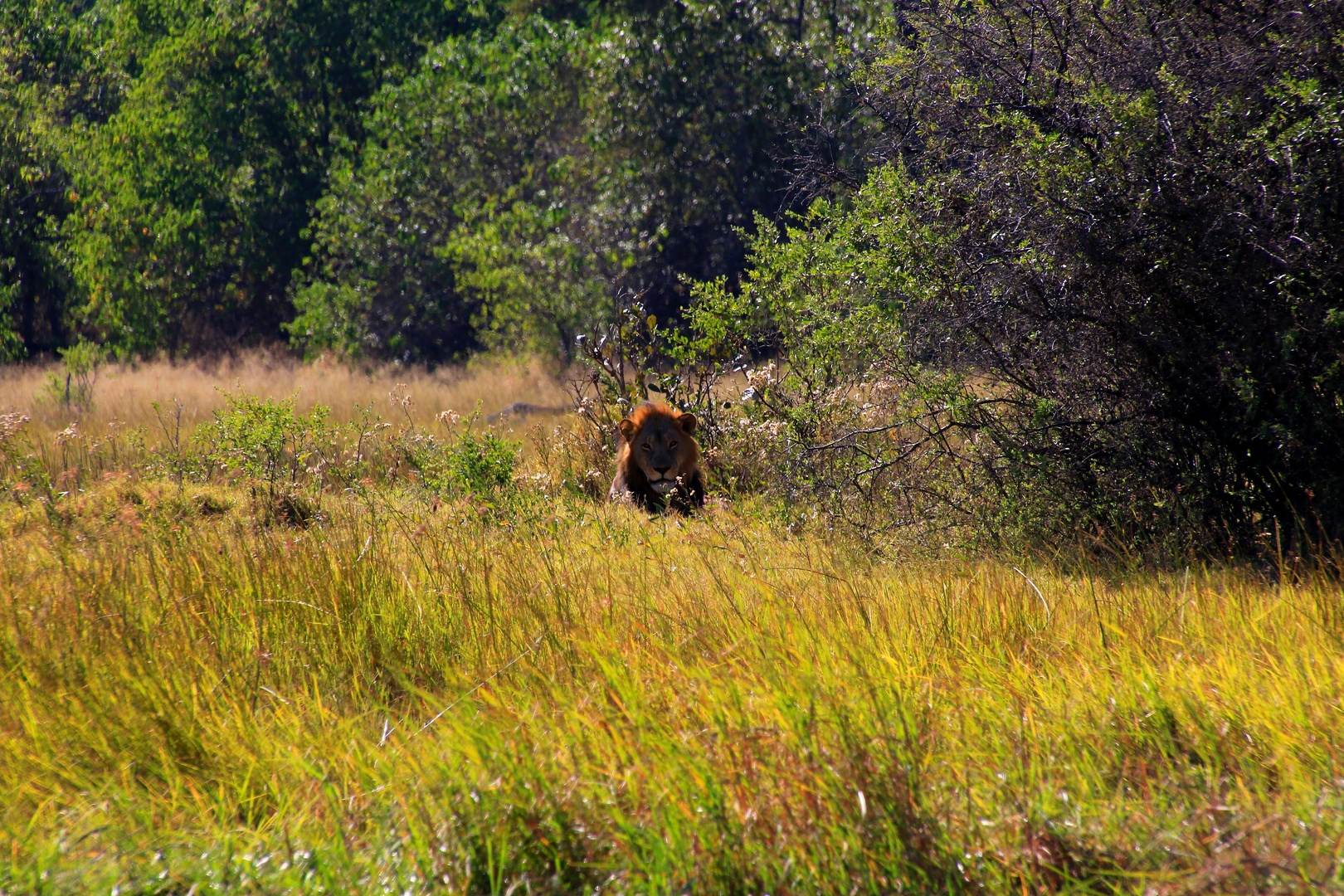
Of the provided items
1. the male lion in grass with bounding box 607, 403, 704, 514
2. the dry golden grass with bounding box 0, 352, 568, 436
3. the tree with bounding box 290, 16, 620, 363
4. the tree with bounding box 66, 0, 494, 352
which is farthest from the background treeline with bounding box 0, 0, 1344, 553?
the tree with bounding box 66, 0, 494, 352

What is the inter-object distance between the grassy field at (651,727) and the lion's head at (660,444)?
264 cm

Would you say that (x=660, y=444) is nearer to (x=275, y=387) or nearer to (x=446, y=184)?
(x=275, y=387)

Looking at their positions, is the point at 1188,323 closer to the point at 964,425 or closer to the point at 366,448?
the point at 964,425

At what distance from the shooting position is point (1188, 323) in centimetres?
527

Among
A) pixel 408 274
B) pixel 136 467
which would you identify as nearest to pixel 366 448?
pixel 136 467

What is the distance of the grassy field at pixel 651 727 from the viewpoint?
258 centimetres

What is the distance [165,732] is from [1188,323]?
16.3 ft

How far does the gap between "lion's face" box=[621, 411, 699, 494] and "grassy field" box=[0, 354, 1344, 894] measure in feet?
8.65

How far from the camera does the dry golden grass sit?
1408 cm

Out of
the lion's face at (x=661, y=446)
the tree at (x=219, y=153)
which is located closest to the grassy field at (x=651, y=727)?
the lion's face at (x=661, y=446)

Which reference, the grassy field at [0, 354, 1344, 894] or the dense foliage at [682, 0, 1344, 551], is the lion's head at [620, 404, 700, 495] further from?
the grassy field at [0, 354, 1344, 894]

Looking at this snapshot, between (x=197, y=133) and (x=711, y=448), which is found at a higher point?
(x=197, y=133)

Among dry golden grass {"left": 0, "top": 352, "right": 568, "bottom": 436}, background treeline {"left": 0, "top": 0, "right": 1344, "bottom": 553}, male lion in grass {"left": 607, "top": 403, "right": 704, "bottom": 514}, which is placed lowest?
dry golden grass {"left": 0, "top": 352, "right": 568, "bottom": 436}

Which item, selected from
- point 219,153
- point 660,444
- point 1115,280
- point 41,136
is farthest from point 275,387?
point 1115,280
